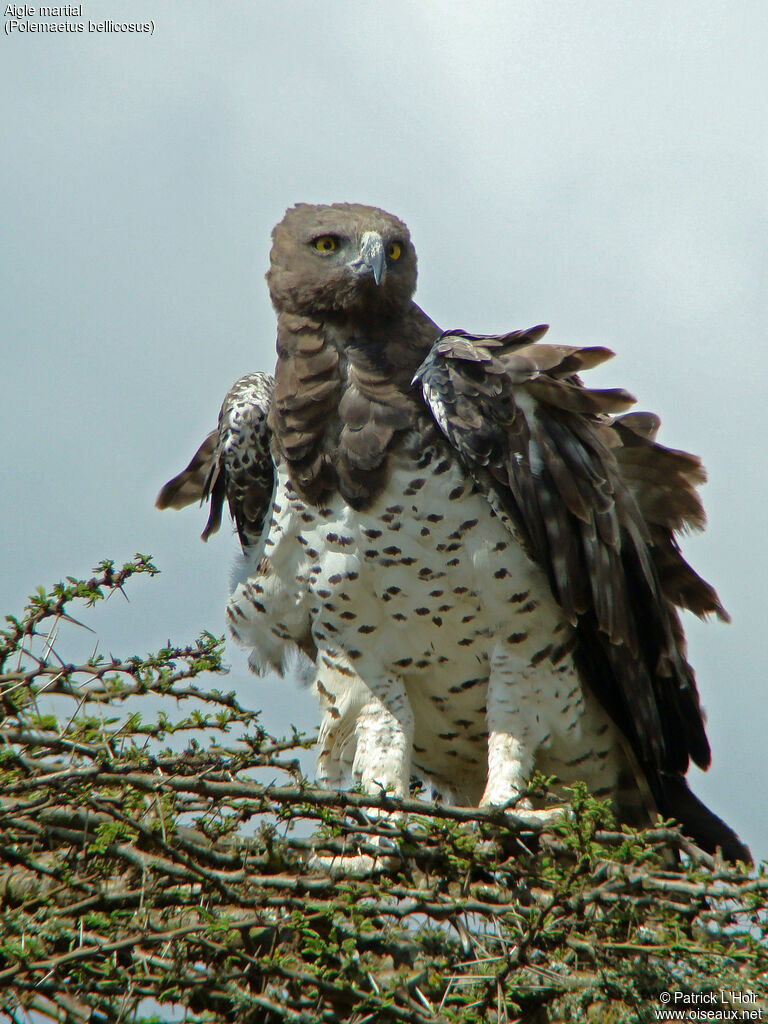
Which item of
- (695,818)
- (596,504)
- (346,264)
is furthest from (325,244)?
(695,818)

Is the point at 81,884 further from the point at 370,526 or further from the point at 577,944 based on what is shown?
the point at 370,526

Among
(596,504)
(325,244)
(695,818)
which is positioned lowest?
(695,818)

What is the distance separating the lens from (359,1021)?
159 inches

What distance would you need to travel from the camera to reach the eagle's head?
22.0ft

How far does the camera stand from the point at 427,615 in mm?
6484

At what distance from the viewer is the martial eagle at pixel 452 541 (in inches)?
251

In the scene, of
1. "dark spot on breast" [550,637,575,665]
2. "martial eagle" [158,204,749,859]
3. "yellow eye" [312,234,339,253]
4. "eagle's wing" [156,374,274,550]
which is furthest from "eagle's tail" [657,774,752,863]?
"yellow eye" [312,234,339,253]

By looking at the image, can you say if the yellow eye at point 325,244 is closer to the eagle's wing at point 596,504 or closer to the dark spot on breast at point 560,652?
the eagle's wing at point 596,504

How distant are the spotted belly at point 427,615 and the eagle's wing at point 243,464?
265mm

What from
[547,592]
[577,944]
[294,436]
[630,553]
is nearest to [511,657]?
[547,592]

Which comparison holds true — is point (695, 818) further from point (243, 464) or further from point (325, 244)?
point (325, 244)

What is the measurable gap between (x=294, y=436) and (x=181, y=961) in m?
3.01

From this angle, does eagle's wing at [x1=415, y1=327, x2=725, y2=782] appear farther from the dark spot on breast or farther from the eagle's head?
the eagle's head

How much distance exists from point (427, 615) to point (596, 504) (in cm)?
100
